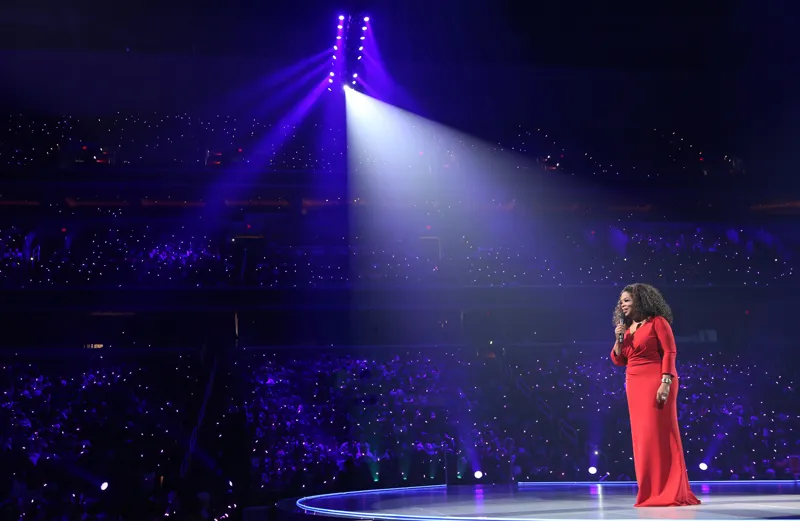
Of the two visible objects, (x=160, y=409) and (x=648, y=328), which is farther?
(x=160, y=409)

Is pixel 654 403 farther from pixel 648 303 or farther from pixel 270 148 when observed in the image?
pixel 270 148

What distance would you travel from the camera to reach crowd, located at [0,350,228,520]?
6.29 metres

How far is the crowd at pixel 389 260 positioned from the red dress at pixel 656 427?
7668mm

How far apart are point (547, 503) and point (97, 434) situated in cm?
489

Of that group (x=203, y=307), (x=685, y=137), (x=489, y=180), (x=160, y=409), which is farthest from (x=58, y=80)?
(x=685, y=137)

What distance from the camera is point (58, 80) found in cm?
1180

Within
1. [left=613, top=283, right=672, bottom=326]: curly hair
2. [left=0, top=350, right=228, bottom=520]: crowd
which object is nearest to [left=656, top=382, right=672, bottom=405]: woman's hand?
[left=613, top=283, right=672, bottom=326]: curly hair

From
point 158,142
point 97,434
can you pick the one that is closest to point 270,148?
point 158,142

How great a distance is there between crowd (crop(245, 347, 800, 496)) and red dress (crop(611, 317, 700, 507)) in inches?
105

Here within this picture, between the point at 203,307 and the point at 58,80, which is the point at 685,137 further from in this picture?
the point at 58,80

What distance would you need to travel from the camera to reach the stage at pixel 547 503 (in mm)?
4019

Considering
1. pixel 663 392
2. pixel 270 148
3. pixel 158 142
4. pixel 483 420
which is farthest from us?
pixel 270 148

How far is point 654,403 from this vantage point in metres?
4.39

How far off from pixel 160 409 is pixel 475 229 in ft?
19.7
